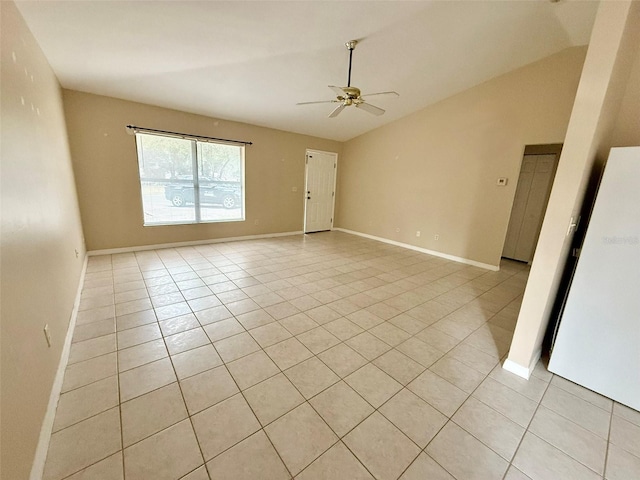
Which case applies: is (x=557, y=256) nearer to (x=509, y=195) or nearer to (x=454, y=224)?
(x=509, y=195)

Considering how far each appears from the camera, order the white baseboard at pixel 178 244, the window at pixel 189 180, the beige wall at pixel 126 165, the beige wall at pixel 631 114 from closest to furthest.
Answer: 1. the beige wall at pixel 631 114
2. the beige wall at pixel 126 165
3. the white baseboard at pixel 178 244
4. the window at pixel 189 180

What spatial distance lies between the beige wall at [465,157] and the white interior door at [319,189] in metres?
0.92

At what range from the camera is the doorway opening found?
4.35 metres

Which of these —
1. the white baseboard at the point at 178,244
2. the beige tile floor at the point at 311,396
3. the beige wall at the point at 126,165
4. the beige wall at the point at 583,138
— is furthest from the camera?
the white baseboard at the point at 178,244

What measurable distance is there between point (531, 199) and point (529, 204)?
3.6 inches

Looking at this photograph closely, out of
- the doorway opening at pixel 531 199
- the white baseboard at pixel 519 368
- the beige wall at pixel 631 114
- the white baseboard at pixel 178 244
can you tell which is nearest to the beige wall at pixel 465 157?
the doorway opening at pixel 531 199

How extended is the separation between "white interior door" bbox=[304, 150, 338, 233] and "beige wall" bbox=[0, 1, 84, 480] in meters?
4.59

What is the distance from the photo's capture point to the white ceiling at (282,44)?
2211 millimetres

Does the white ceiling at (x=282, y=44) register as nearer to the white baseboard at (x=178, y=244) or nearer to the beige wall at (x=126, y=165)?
the beige wall at (x=126, y=165)

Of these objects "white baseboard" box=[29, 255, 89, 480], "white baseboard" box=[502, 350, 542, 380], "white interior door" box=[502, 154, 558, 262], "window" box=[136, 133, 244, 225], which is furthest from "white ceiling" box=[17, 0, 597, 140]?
"white baseboard" box=[502, 350, 542, 380]

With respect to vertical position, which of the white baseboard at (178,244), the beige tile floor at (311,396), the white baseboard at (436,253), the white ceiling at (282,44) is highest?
the white ceiling at (282,44)

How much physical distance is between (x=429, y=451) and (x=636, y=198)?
6.39ft

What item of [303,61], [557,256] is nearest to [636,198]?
[557,256]

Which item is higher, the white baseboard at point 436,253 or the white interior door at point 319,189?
the white interior door at point 319,189
